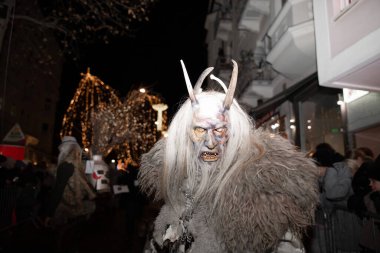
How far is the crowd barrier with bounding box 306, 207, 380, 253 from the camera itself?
352 cm

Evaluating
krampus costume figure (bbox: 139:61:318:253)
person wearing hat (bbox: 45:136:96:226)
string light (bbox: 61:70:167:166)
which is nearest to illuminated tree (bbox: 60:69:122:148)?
string light (bbox: 61:70:167:166)

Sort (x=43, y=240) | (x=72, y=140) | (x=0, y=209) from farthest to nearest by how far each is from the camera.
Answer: (x=43, y=240) < (x=0, y=209) < (x=72, y=140)

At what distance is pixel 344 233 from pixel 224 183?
3.04 m

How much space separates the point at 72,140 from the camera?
4.74 metres

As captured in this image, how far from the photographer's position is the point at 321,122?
810 centimetres

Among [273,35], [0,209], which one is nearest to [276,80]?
[273,35]

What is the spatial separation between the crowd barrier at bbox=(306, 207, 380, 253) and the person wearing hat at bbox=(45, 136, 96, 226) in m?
3.08

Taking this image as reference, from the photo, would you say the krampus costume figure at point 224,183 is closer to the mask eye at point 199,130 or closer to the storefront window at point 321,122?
the mask eye at point 199,130

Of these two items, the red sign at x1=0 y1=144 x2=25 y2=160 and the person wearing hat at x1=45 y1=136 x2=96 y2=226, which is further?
the red sign at x1=0 y1=144 x2=25 y2=160

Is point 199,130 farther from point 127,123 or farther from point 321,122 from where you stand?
point 127,123

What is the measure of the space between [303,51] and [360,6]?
3.37 metres

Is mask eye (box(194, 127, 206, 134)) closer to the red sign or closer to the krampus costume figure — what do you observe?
the krampus costume figure

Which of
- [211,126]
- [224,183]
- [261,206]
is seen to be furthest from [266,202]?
[211,126]

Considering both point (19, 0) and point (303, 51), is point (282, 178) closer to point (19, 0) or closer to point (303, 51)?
point (303, 51)
